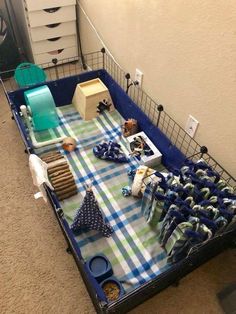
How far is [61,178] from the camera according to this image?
133 cm

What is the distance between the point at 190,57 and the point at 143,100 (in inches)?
20.1

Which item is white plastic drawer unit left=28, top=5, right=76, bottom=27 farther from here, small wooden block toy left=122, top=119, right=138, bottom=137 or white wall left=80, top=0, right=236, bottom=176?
small wooden block toy left=122, top=119, right=138, bottom=137

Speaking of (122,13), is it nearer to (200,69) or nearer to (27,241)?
(200,69)

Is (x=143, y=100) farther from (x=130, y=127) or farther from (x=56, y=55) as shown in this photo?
(x=56, y=55)

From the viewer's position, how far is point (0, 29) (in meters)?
2.00

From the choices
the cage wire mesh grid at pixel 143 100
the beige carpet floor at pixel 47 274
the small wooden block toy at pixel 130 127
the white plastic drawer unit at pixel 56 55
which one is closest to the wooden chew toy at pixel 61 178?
the beige carpet floor at pixel 47 274

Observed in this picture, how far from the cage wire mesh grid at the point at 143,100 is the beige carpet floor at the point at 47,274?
0.45 m

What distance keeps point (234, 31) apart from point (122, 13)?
2.65ft

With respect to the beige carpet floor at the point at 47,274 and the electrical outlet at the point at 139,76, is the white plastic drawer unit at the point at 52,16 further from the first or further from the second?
the beige carpet floor at the point at 47,274

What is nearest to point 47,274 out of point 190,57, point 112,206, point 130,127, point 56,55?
point 112,206

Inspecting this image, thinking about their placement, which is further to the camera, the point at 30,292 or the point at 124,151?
the point at 124,151

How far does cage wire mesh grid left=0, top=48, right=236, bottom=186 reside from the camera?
1314mm

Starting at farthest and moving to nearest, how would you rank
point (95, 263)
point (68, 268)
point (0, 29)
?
point (0, 29) < point (68, 268) < point (95, 263)

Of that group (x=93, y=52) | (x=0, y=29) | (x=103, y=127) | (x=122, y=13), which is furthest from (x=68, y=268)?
(x=0, y=29)
